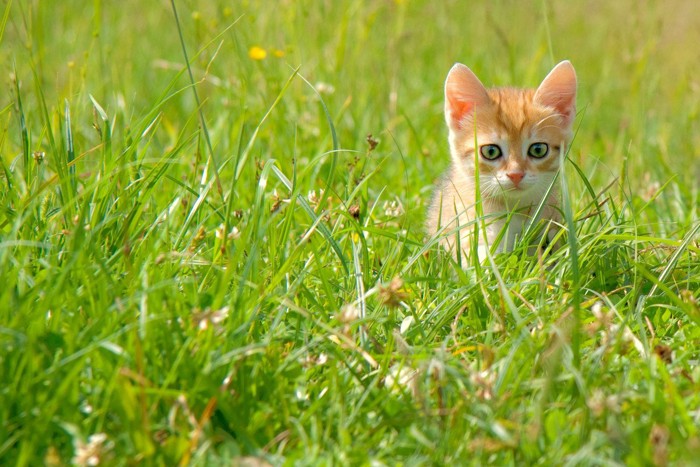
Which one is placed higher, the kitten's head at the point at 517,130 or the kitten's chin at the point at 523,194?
the kitten's head at the point at 517,130

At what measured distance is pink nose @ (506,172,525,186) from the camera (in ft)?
10.3

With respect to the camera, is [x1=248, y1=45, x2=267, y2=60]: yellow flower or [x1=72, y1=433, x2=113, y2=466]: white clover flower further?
[x1=248, y1=45, x2=267, y2=60]: yellow flower

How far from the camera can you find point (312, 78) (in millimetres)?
4824

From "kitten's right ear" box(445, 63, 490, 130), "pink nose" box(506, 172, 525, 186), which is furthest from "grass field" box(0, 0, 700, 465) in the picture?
"kitten's right ear" box(445, 63, 490, 130)

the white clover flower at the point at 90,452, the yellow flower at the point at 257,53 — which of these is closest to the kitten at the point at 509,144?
the yellow flower at the point at 257,53

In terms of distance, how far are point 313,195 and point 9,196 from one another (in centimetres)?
98

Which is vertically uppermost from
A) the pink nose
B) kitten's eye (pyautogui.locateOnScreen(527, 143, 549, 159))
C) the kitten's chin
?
kitten's eye (pyautogui.locateOnScreen(527, 143, 549, 159))

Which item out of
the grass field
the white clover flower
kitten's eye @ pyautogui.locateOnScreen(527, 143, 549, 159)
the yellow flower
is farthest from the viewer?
the yellow flower

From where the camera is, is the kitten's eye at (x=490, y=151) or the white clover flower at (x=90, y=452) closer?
the white clover flower at (x=90, y=452)

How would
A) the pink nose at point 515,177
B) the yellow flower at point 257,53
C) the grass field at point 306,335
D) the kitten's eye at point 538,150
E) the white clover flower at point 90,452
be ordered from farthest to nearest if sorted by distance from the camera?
the yellow flower at point 257,53
the kitten's eye at point 538,150
the pink nose at point 515,177
the grass field at point 306,335
the white clover flower at point 90,452

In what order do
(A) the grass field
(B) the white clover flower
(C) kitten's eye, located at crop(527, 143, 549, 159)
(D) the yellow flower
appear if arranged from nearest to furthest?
(B) the white clover flower < (A) the grass field < (C) kitten's eye, located at crop(527, 143, 549, 159) < (D) the yellow flower

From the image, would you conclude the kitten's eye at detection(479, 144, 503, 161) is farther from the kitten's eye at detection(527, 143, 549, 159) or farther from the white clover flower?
the white clover flower

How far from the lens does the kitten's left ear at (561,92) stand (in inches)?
129

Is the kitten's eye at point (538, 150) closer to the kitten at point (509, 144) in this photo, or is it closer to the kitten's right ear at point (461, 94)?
the kitten at point (509, 144)
